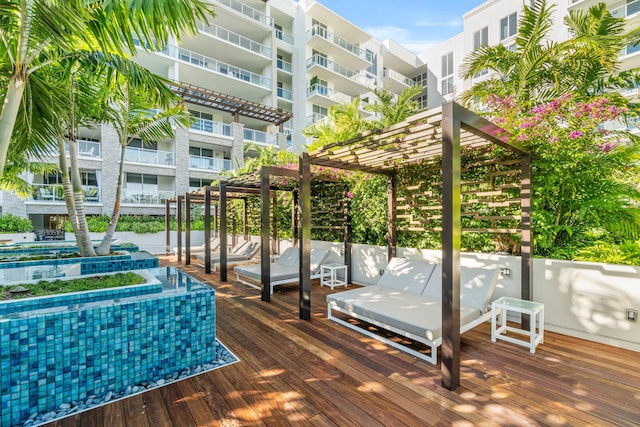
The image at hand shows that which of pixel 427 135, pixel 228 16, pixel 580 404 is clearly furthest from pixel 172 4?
pixel 228 16

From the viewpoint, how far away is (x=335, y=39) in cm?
2370

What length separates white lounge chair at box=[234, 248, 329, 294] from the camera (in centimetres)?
675

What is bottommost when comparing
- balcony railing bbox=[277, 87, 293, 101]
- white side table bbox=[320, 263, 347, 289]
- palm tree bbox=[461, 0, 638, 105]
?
A: white side table bbox=[320, 263, 347, 289]

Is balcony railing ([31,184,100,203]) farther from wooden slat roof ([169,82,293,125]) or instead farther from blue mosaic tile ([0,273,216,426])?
blue mosaic tile ([0,273,216,426])

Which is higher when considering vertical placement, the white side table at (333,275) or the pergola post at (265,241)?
the pergola post at (265,241)

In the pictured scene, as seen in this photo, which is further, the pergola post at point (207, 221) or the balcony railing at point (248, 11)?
the balcony railing at point (248, 11)

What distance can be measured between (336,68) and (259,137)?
371 inches

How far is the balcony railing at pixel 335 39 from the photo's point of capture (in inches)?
876

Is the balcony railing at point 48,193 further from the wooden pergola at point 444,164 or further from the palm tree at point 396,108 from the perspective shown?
the wooden pergola at point 444,164

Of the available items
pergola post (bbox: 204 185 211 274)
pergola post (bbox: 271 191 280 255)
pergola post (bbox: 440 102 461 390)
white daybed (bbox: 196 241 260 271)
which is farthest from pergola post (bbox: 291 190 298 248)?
pergola post (bbox: 440 102 461 390)

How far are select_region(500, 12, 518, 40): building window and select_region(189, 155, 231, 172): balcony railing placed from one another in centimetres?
1959

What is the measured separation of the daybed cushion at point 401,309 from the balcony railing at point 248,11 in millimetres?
22702

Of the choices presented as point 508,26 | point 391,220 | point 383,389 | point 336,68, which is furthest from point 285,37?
point 383,389

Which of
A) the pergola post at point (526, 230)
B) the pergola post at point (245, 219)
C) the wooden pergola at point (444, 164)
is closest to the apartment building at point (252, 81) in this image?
the pergola post at point (245, 219)
